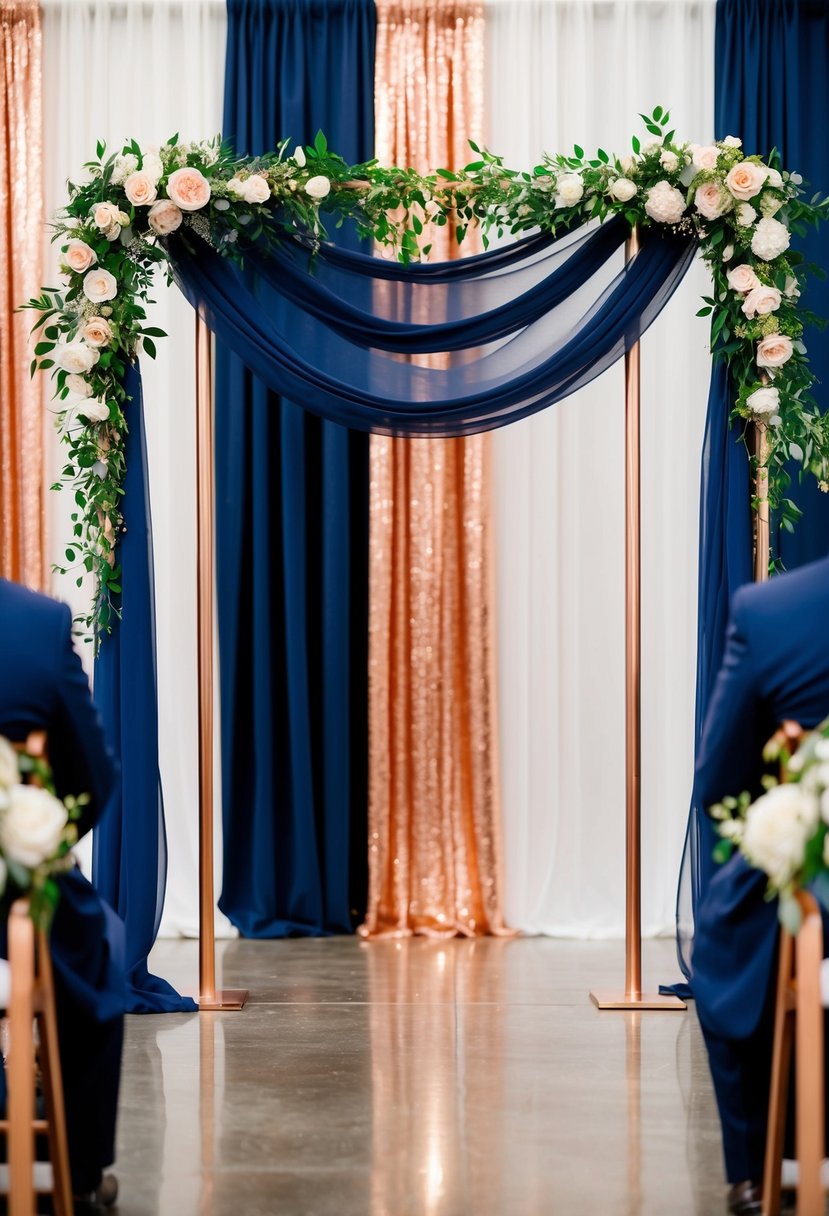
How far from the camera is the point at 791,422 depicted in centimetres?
388

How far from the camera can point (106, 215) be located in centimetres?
377

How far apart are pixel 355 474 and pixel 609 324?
1493 millimetres

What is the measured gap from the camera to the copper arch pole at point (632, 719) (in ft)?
12.9

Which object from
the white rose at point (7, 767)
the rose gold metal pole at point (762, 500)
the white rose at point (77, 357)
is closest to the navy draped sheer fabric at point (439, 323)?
the white rose at point (77, 357)

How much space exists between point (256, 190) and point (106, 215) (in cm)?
42

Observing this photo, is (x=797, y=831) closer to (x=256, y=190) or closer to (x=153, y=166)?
(x=256, y=190)

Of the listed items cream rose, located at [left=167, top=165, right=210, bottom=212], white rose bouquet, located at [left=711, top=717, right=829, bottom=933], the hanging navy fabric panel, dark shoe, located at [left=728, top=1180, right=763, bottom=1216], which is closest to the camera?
white rose bouquet, located at [left=711, top=717, right=829, bottom=933]

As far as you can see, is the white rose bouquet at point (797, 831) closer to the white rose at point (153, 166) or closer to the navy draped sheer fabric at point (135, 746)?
the navy draped sheer fabric at point (135, 746)

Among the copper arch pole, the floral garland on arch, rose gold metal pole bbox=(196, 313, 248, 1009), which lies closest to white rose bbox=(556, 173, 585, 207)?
the floral garland on arch

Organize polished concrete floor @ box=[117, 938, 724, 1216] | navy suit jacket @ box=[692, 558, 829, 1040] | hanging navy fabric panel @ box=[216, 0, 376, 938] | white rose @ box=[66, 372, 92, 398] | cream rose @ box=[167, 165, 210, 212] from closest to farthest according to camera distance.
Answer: navy suit jacket @ box=[692, 558, 829, 1040] → polished concrete floor @ box=[117, 938, 724, 1216] → cream rose @ box=[167, 165, 210, 212] → white rose @ box=[66, 372, 92, 398] → hanging navy fabric panel @ box=[216, 0, 376, 938]

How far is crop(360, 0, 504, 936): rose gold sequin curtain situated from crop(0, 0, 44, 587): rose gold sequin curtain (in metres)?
1.26

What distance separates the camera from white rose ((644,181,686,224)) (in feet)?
12.3

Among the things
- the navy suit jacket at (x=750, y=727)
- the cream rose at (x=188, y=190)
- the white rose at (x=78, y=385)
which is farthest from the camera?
the white rose at (x=78, y=385)

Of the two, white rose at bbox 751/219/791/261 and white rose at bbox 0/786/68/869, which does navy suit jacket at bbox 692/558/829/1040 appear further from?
white rose at bbox 751/219/791/261
